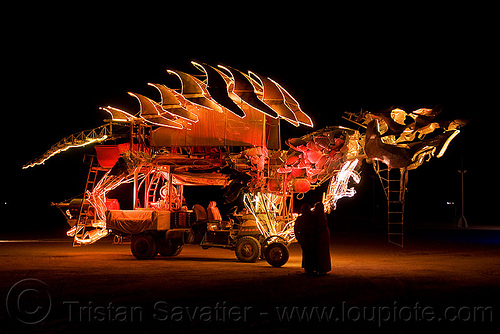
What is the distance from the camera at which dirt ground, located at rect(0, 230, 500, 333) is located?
316 inches

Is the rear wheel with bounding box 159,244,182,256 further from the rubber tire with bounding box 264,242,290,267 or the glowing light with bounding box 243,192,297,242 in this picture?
the rubber tire with bounding box 264,242,290,267

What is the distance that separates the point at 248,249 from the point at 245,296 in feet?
22.7

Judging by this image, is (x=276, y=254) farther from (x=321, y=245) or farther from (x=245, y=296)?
(x=245, y=296)

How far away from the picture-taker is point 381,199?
88250mm

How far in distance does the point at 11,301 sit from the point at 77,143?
37.3ft

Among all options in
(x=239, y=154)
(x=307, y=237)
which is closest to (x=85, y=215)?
(x=239, y=154)

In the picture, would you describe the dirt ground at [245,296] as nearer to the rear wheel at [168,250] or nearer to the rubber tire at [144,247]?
the rubber tire at [144,247]

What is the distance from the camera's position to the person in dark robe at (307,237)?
44.9 ft

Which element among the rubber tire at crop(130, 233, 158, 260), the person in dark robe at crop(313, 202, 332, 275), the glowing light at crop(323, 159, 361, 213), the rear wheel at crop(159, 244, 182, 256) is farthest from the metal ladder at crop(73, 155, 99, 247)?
the person in dark robe at crop(313, 202, 332, 275)

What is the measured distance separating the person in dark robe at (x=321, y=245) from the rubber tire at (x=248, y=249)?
139 inches

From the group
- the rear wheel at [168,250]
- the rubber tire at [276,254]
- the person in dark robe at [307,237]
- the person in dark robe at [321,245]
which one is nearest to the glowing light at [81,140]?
the rear wheel at [168,250]

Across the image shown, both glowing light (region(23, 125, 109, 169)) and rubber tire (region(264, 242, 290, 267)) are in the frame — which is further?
glowing light (region(23, 125, 109, 169))

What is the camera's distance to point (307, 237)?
46.0ft

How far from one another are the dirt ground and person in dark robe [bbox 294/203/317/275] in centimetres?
37
